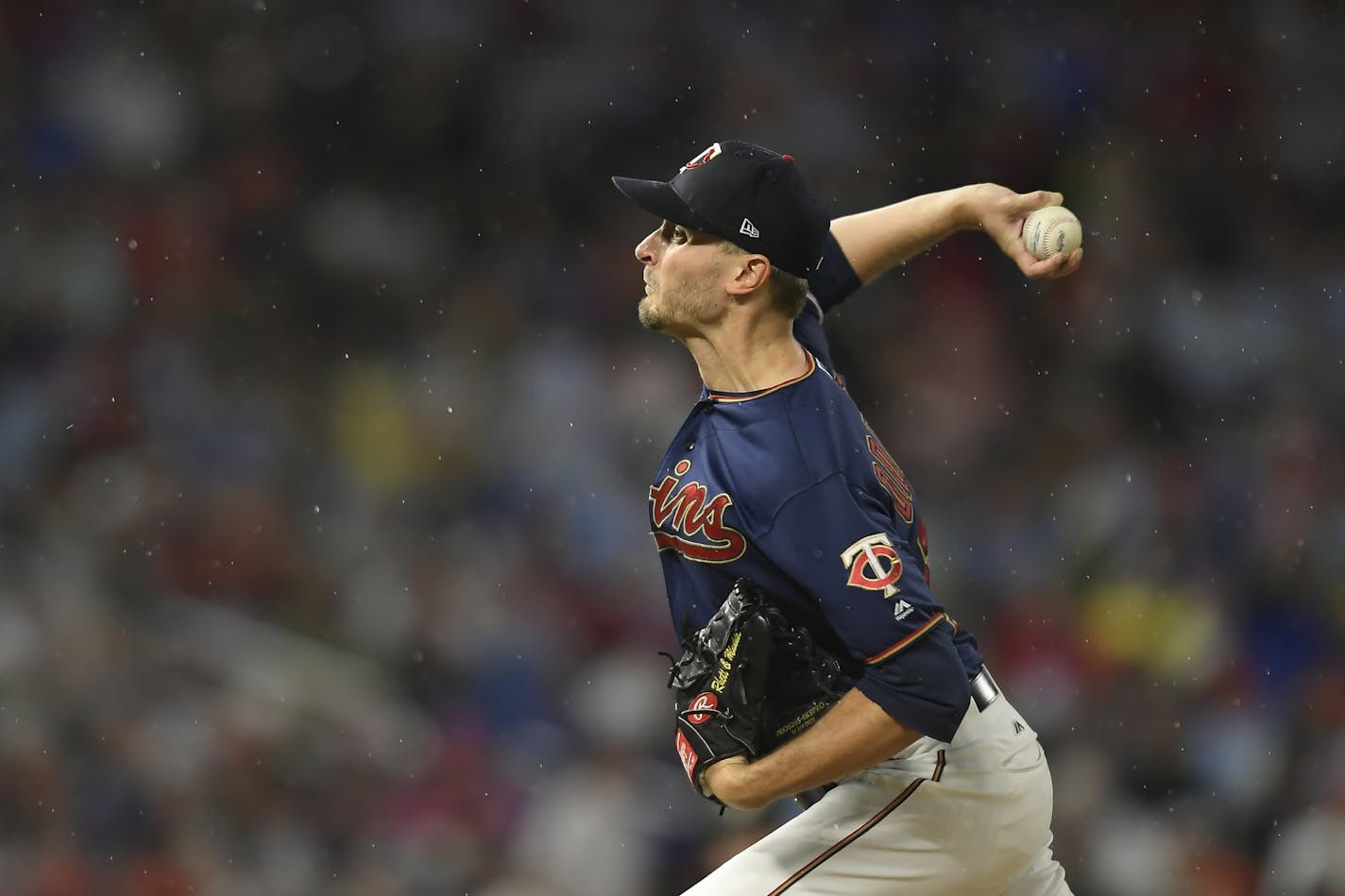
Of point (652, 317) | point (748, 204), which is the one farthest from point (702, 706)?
point (748, 204)

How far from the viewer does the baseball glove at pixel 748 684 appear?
8.55ft

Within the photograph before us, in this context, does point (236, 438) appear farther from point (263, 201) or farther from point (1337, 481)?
point (1337, 481)

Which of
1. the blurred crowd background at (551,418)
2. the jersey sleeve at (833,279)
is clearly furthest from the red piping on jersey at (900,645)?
the blurred crowd background at (551,418)

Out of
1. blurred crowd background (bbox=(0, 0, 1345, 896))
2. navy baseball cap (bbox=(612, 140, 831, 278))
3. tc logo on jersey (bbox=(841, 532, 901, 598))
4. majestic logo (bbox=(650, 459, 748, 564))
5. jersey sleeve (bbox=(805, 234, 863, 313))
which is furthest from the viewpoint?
blurred crowd background (bbox=(0, 0, 1345, 896))

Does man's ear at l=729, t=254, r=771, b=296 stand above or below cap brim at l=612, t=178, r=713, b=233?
below

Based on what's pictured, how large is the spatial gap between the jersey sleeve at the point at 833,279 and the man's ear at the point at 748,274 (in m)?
0.50

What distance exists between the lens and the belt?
292 centimetres

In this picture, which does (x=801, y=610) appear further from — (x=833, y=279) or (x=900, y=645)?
(x=833, y=279)

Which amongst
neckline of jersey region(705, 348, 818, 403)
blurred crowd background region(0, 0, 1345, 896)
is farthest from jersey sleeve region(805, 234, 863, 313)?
blurred crowd background region(0, 0, 1345, 896)

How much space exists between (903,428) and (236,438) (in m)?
3.09

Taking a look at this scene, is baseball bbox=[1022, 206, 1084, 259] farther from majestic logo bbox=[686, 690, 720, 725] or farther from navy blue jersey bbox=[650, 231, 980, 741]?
majestic logo bbox=[686, 690, 720, 725]

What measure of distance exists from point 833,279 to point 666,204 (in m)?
0.61

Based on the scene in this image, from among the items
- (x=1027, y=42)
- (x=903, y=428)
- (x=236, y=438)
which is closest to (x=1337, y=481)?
(x=903, y=428)

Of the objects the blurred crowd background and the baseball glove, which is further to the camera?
the blurred crowd background
